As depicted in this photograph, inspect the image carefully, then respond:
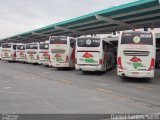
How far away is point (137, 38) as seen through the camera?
1844cm

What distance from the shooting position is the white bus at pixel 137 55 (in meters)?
18.1

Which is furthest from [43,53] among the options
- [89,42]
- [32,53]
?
[89,42]

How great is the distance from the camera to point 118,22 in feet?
117

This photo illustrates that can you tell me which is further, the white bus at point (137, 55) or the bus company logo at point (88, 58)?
the bus company logo at point (88, 58)

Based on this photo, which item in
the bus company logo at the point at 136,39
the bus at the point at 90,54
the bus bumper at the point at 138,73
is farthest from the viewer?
the bus at the point at 90,54

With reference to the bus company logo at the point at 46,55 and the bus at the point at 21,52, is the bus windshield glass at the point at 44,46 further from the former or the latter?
the bus at the point at 21,52

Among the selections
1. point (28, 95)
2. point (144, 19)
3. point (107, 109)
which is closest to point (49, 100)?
point (28, 95)

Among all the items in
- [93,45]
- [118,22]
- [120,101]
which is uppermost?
[118,22]

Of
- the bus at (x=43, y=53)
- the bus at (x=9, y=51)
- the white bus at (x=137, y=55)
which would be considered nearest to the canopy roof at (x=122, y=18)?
the bus at (x=43, y=53)

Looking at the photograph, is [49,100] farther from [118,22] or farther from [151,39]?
[118,22]

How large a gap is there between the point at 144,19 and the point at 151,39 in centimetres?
1558

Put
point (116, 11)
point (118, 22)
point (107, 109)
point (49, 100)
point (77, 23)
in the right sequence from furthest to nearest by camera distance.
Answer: point (77, 23)
point (118, 22)
point (116, 11)
point (49, 100)
point (107, 109)

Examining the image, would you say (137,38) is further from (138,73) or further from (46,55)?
(46,55)

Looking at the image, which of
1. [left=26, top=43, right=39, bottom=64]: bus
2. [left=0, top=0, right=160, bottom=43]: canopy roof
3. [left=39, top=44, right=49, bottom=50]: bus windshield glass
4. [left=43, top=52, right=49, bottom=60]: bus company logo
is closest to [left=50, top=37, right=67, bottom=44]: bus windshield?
[left=0, top=0, right=160, bottom=43]: canopy roof
